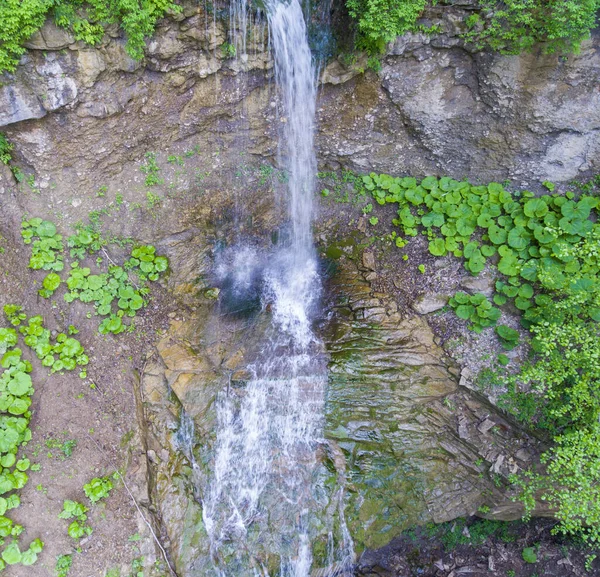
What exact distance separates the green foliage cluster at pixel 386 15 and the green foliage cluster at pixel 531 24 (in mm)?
710

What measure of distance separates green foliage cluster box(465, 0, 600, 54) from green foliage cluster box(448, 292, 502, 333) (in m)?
2.86

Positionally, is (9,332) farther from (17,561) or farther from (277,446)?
(277,446)

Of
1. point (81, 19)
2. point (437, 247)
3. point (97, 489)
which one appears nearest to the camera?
point (81, 19)

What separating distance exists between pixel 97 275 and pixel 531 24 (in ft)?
18.8

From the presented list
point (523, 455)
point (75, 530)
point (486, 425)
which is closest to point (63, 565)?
point (75, 530)

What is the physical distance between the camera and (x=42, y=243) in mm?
4848

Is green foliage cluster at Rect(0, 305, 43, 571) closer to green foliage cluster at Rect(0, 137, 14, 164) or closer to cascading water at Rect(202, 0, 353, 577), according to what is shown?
green foliage cluster at Rect(0, 137, 14, 164)

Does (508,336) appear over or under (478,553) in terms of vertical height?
over

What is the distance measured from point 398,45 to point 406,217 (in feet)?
6.97

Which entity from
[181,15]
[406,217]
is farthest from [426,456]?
[181,15]

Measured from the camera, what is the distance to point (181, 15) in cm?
434

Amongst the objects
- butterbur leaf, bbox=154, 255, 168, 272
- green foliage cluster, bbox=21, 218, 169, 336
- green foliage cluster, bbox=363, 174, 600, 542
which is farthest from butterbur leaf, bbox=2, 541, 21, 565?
green foliage cluster, bbox=363, 174, 600, 542

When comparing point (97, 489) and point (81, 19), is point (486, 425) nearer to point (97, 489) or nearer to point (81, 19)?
point (97, 489)

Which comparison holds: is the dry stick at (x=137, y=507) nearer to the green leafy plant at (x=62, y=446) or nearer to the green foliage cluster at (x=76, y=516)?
the green leafy plant at (x=62, y=446)
